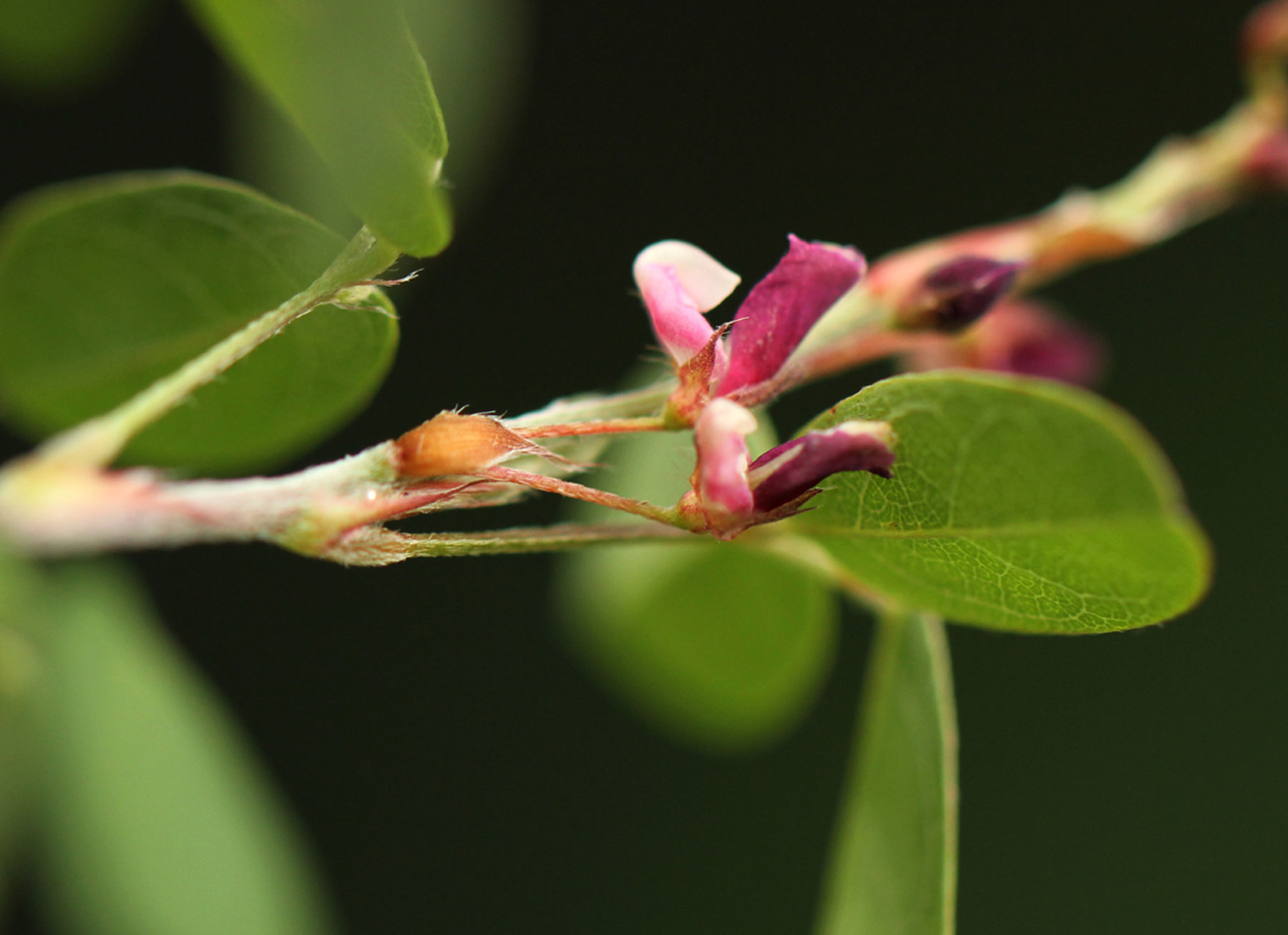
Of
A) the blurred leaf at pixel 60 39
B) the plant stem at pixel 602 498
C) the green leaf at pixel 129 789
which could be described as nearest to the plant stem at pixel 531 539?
the plant stem at pixel 602 498

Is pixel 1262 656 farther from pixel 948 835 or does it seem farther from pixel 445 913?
pixel 948 835

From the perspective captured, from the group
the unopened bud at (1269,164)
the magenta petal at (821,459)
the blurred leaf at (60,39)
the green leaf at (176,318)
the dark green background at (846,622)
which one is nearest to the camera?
the magenta petal at (821,459)

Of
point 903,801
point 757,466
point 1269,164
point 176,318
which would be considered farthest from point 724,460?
point 1269,164

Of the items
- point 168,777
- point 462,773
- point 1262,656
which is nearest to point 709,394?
point 168,777

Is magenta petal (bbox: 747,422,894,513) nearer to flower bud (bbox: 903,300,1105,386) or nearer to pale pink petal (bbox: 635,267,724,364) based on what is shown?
pale pink petal (bbox: 635,267,724,364)

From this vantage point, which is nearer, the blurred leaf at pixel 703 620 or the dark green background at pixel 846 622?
the blurred leaf at pixel 703 620

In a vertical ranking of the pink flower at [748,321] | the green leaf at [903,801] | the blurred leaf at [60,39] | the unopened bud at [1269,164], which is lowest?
the green leaf at [903,801]

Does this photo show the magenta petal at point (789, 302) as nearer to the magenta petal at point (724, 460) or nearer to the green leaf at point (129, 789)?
the magenta petal at point (724, 460)

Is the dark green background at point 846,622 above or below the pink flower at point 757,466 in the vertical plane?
above
